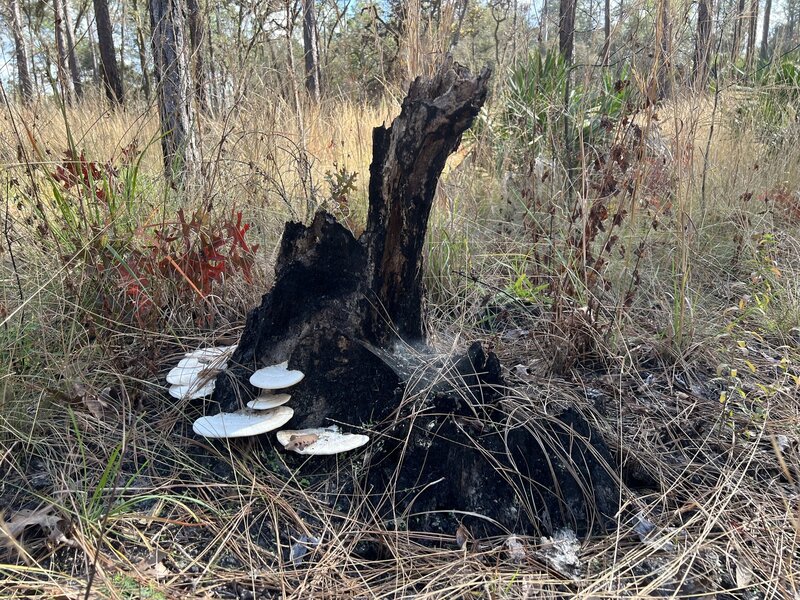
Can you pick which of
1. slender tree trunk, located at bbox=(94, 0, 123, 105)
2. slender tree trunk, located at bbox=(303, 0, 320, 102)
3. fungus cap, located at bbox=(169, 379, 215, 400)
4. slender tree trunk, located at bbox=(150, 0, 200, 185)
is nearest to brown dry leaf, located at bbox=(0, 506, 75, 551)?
fungus cap, located at bbox=(169, 379, 215, 400)

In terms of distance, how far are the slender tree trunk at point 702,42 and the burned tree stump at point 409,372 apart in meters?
1.32

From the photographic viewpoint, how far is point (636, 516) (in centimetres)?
140

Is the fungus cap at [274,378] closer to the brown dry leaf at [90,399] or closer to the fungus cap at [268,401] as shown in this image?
the fungus cap at [268,401]

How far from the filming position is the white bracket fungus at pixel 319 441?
1456mm

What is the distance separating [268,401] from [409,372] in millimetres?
442

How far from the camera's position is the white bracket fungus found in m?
1.46

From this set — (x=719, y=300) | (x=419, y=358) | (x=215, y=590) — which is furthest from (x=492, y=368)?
(x=719, y=300)

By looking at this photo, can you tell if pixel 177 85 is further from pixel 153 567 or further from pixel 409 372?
pixel 153 567

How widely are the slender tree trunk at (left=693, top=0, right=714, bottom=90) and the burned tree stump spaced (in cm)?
132

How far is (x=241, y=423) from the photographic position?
1495 mm

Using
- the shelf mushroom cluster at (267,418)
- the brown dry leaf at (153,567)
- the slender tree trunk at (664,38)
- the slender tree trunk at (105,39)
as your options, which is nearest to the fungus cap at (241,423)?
the shelf mushroom cluster at (267,418)

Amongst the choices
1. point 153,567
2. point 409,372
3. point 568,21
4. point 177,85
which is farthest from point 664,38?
point 568,21

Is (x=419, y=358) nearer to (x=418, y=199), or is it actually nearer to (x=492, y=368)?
(x=492, y=368)

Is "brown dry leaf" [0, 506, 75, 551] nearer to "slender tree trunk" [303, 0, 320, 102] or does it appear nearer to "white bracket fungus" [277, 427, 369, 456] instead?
"white bracket fungus" [277, 427, 369, 456]
